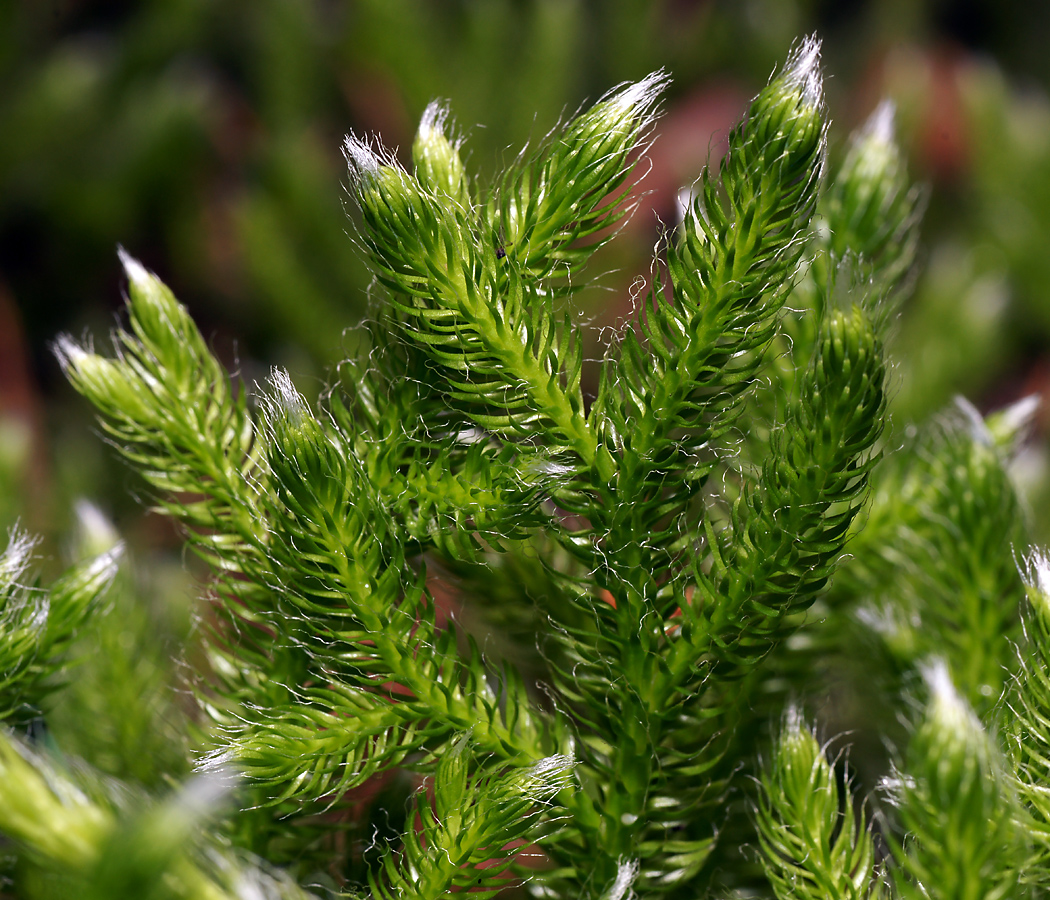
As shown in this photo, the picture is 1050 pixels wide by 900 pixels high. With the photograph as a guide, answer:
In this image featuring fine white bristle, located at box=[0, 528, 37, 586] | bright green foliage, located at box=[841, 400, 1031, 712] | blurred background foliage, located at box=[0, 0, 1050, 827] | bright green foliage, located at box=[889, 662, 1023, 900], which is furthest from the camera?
blurred background foliage, located at box=[0, 0, 1050, 827]

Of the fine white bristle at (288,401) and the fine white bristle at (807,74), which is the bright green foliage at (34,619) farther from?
the fine white bristle at (807,74)

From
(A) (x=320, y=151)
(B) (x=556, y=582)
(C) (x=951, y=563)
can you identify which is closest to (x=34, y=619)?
(B) (x=556, y=582)

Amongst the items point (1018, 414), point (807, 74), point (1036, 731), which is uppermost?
point (807, 74)

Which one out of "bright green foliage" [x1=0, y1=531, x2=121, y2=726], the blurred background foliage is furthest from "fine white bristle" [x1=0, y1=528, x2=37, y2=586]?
the blurred background foliage

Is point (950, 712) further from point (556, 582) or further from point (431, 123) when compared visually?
point (431, 123)

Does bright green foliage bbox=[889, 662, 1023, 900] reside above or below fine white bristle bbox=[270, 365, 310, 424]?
below

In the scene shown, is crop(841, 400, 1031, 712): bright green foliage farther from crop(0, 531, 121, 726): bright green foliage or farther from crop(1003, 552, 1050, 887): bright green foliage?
crop(0, 531, 121, 726): bright green foliage

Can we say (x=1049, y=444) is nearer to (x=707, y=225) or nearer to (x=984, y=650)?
(x=984, y=650)

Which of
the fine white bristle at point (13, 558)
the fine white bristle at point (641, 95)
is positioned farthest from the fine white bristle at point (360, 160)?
the fine white bristle at point (13, 558)
